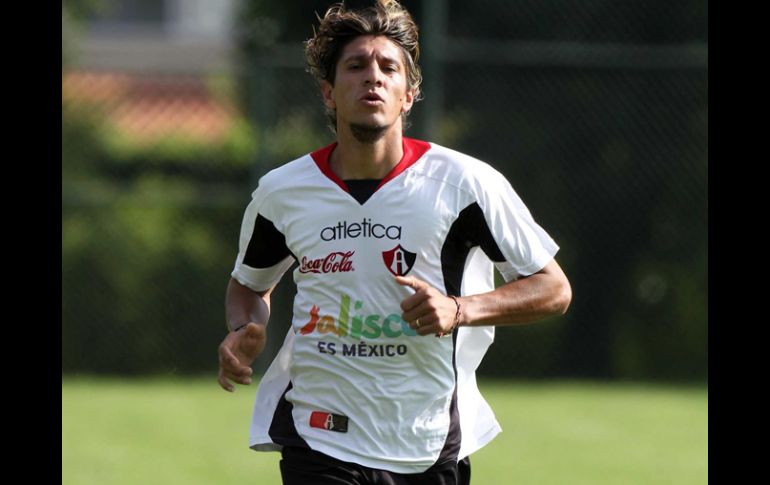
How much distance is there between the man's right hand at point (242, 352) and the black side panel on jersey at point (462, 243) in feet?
2.16

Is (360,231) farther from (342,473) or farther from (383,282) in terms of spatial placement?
(342,473)

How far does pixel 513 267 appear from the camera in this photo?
4.45m

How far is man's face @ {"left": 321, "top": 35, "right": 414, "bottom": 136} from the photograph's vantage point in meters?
4.48

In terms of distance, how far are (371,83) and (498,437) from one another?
5.20m

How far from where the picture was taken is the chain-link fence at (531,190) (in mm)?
11422

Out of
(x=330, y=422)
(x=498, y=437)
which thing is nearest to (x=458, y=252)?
(x=330, y=422)

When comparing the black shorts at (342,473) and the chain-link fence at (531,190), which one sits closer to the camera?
the black shorts at (342,473)

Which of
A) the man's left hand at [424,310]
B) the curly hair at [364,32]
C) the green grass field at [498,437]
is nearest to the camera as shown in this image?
the man's left hand at [424,310]

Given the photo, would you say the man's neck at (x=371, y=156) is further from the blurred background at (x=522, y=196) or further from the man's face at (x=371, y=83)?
the blurred background at (x=522, y=196)

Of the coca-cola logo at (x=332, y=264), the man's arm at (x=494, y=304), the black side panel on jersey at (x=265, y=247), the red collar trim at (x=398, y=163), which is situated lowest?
the man's arm at (x=494, y=304)

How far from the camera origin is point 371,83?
4492 mm

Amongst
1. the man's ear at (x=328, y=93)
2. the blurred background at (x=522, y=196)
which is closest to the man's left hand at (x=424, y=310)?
the man's ear at (x=328, y=93)
